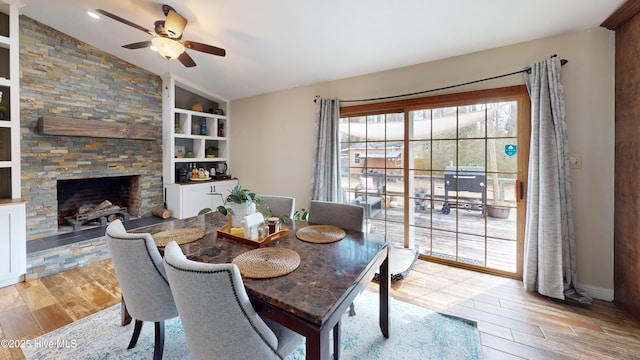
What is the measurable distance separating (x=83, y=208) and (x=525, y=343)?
5085 millimetres

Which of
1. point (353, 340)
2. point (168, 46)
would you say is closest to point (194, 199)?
point (168, 46)

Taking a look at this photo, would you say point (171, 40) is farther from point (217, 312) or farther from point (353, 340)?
point (353, 340)

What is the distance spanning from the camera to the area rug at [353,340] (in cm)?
165

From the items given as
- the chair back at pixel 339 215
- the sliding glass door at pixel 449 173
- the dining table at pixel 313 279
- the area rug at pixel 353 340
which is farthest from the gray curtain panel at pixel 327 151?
the area rug at pixel 353 340

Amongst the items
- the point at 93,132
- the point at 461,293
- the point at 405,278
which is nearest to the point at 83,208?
the point at 93,132

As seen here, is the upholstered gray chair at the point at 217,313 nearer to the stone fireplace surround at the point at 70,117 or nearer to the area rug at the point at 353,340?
the area rug at the point at 353,340

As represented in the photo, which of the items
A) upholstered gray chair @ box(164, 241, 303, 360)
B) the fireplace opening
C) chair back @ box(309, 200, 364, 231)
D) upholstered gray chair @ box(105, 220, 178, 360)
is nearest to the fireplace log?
the fireplace opening

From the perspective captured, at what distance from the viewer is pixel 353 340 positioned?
1.79 m

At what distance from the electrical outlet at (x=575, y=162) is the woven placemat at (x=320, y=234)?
218 centimetres

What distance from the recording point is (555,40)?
2.33 m

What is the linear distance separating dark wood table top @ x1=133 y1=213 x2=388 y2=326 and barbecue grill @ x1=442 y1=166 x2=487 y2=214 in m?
1.59

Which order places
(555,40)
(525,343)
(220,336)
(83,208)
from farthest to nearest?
(83,208) < (555,40) < (525,343) < (220,336)

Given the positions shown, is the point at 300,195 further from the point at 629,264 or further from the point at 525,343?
the point at 629,264

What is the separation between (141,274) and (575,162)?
11.2ft
